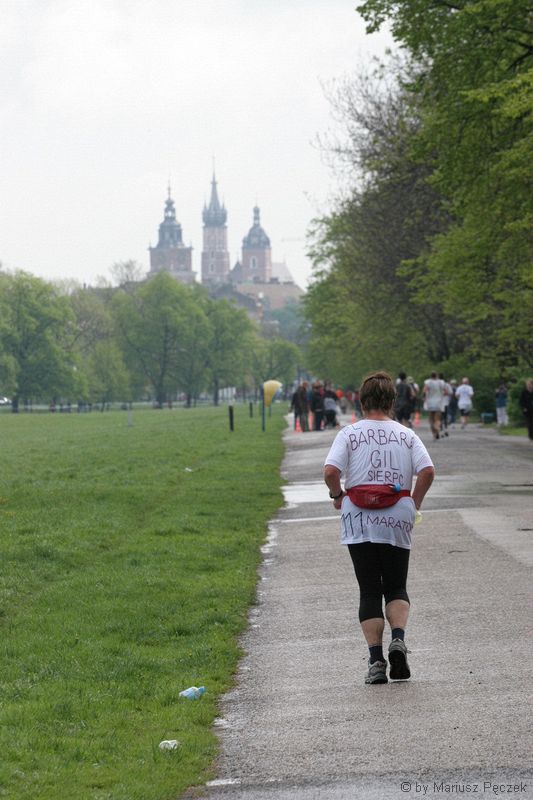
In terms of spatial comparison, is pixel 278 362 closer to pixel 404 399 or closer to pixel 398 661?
pixel 404 399

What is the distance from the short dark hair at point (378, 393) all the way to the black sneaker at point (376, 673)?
4.35 ft

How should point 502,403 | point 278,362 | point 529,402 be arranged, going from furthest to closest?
point 278,362, point 502,403, point 529,402

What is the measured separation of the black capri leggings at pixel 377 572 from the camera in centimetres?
770

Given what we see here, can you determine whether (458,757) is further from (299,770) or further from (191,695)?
(191,695)

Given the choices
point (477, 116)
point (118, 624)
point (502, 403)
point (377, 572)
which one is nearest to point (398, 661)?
point (377, 572)

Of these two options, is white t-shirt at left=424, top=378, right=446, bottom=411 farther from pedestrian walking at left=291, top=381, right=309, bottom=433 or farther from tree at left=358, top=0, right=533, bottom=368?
pedestrian walking at left=291, top=381, right=309, bottom=433

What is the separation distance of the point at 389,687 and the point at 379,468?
112cm

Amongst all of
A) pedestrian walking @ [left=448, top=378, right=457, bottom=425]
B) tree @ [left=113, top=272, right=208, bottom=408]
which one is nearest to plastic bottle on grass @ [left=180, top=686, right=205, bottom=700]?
pedestrian walking @ [left=448, top=378, right=457, bottom=425]

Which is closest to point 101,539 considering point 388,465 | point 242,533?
point 242,533

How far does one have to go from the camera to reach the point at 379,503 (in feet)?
25.0

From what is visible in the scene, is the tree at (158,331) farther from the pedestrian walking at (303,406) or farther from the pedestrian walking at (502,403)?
the pedestrian walking at (502,403)

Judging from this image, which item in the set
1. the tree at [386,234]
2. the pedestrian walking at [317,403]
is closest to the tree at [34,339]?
the tree at [386,234]

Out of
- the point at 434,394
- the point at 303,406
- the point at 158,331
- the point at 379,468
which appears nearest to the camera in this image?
the point at 379,468

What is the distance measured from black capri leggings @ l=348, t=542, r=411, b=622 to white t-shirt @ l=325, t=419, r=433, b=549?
0.21 ft
